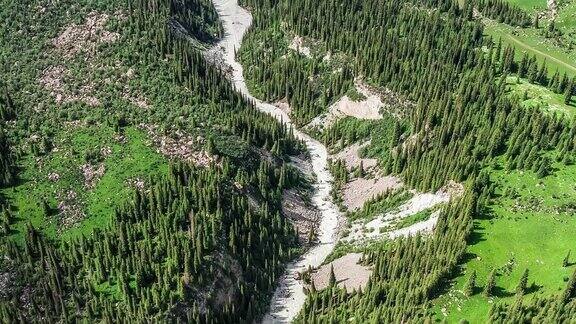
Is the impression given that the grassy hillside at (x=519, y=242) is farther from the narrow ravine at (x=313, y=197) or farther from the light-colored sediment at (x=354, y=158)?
the light-colored sediment at (x=354, y=158)

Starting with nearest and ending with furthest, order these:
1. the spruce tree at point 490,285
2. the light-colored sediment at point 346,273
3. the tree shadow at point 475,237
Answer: the spruce tree at point 490,285 → the tree shadow at point 475,237 → the light-colored sediment at point 346,273

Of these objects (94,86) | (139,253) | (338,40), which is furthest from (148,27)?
(139,253)

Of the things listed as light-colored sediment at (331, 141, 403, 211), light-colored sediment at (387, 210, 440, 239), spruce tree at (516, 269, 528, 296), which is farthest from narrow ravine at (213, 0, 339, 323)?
spruce tree at (516, 269, 528, 296)

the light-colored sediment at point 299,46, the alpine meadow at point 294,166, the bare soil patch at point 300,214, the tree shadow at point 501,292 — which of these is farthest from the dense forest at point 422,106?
the bare soil patch at point 300,214

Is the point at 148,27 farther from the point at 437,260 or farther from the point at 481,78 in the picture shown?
the point at 437,260

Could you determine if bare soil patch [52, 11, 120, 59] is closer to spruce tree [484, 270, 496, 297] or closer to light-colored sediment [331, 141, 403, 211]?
light-colored sediment [331, 141, 403, 211]

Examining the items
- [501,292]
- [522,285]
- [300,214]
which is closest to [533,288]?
[522,285]
